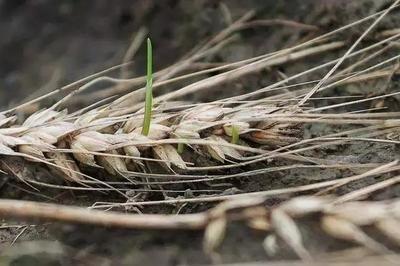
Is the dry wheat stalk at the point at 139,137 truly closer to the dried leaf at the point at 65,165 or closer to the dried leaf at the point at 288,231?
the dried leaf at the point at 65,165

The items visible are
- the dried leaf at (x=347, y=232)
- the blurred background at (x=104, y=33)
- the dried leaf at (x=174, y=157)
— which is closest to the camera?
the dried leaf at (x=347, y=232)

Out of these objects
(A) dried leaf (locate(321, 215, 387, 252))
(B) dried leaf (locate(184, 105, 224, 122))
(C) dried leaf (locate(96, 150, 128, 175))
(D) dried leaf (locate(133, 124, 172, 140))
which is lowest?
(C) dried leaf (locate(96, 150, 128, 175))

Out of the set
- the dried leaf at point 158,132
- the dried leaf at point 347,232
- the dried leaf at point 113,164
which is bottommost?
the dried leaf at point 113,164

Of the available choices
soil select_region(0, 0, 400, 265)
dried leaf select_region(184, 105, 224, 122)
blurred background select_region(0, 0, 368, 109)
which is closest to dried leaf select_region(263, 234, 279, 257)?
soil select_region(0, 0, 400, 265)

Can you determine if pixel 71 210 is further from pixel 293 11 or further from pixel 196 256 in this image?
pixel 293 11

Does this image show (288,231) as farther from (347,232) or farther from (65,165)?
(65,165)

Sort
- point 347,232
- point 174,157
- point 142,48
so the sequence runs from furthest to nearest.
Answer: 1. point 142,48
2. point 174,157
3. point 347,232

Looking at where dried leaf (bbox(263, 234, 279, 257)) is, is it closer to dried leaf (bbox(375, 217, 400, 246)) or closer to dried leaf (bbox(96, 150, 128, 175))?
dried leaf (bbox(375, 217, 400, 246))

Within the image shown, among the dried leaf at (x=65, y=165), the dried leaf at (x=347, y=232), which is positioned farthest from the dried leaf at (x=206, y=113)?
the dried leaf at (x=347, y=232)

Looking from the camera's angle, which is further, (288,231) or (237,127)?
(237,127)

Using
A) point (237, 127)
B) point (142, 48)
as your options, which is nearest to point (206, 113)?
point (237, 127)

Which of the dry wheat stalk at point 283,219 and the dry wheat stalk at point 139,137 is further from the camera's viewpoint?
the dry wheat stalk at point 139,137
